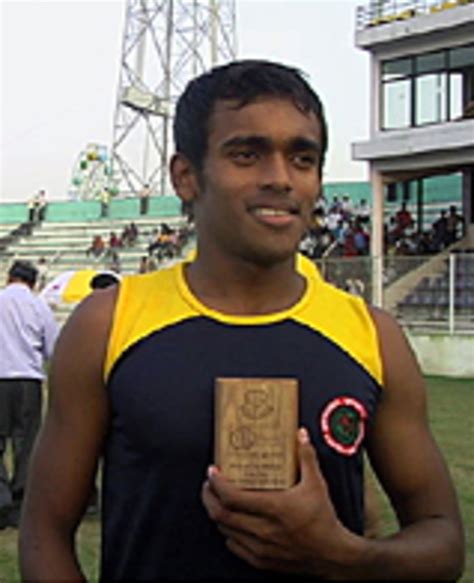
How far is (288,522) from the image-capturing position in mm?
1633

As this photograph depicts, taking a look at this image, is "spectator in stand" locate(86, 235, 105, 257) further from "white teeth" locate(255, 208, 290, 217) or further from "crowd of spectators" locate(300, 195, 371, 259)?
"white teeth" locate(255, 208, 290, 217)

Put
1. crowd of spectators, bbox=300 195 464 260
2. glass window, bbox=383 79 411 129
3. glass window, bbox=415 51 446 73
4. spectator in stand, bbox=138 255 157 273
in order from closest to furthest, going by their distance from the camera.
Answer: crowd of spectators, bbox=300 195 464 260
glass window, bbox=415 51 446 73
glass window, bbox=383 79 411 129
spectator in stand, bbox=138 255 157 273

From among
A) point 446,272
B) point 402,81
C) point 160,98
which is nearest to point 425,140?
point 402,81

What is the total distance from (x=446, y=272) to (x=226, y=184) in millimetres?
17709

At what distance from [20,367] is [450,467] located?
154 inches

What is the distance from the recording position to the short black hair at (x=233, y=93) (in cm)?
195

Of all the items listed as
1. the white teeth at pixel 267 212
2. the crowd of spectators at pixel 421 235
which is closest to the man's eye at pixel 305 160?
the white teeth at pixel 267 212

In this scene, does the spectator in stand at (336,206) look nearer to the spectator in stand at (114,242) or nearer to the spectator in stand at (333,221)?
the spectator in stand at (333,221)

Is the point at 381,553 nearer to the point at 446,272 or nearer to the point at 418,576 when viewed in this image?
the point at 418,576

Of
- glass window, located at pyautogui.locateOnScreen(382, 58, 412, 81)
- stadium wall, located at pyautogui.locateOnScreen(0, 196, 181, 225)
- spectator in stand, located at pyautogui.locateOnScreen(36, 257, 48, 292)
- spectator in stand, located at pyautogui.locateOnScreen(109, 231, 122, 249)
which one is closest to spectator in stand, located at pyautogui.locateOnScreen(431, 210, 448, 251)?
glass window, located at pyautogui.locateOnScreen(382, 58, 412, 81)

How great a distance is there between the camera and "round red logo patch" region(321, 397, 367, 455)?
181 cm

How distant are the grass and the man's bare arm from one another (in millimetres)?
3727

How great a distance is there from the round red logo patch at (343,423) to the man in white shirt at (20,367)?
17.1 ft

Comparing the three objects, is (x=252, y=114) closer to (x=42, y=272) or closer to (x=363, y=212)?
(x=363, y=212)
